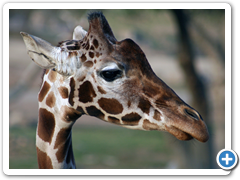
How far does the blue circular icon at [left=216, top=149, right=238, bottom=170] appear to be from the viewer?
283 cm

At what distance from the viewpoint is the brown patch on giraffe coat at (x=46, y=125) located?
112 inches

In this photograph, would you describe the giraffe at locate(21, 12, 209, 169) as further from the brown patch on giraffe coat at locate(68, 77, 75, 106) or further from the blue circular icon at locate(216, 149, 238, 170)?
the blue circular icon at locate(216, 149, 238, 170)

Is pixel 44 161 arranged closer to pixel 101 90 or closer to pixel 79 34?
pixel 101 90

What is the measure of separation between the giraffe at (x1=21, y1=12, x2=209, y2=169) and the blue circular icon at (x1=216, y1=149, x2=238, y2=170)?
0.58m

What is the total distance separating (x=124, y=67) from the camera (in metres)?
2.63

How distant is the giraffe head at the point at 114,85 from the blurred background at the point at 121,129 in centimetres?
388

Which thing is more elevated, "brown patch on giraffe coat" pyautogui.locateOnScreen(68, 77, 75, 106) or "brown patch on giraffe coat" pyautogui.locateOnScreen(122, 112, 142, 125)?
"brown patch on giraffe coat" pyautogui.locateOnScreen(68, 77, 75, 106)

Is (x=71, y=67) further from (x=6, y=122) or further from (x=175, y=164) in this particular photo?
(x=175, y=164)

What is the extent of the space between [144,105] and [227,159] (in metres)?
1.05

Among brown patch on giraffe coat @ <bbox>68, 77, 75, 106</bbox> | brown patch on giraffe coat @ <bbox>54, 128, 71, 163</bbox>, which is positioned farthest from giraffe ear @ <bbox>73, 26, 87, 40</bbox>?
brown patch on giraffe coat @ <bbox>54, 128, 71, 163</bbox>

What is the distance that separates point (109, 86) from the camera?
2605 millimetres

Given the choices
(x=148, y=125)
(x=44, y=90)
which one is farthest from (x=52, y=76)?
(x=148, y=125)

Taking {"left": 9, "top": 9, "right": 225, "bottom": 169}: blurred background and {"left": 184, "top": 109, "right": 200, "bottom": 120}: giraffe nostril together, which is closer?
{"left": 184, "top": 109, "right": 200, "bottom": 120}: giraffe nostril

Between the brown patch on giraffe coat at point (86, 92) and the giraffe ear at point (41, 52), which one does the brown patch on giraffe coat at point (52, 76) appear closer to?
the giraffe ear at point (41, 52)
